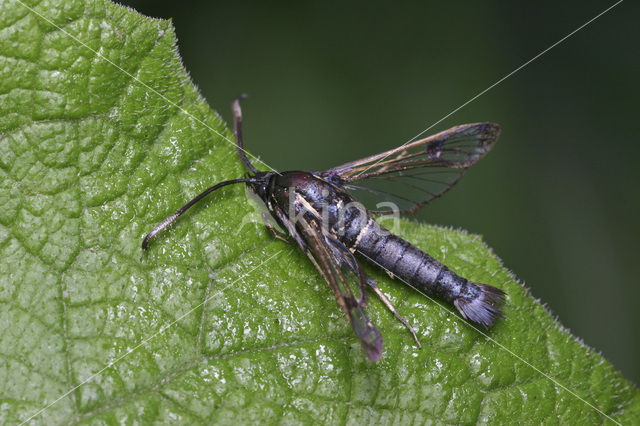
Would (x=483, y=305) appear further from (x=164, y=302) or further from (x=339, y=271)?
(x=164, y=302)

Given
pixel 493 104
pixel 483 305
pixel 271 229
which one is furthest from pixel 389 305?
pixel 493 104

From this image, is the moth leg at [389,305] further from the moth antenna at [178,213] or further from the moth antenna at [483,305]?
the moth antenna at [178,213]

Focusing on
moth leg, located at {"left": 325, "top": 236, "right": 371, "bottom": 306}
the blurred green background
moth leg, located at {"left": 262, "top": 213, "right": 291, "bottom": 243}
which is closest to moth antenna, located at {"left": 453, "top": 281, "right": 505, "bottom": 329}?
moth leg, located at {"left": 325, "top": 236, "right": 371, "bottom": 306}

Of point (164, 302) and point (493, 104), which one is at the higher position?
point (493, 104)

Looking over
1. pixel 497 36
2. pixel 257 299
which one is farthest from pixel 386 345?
pixel 497 36

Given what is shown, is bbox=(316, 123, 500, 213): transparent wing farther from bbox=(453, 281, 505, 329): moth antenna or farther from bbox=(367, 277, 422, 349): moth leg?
bbox=(453, 281, 505, 329): moth antenna

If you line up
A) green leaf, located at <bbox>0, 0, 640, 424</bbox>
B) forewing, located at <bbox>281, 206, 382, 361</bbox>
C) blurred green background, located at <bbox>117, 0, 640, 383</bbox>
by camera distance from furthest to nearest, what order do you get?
blurred green background, located at <bbox>117, 0, 640, 383</bbox> < forewing, located at <bbox>281, 206, 382, 361</bbox> < green leaf, located at <bbox>0, 0, 640, 424</bbox>

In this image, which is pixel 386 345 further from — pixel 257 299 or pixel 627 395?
pixel 627 395
